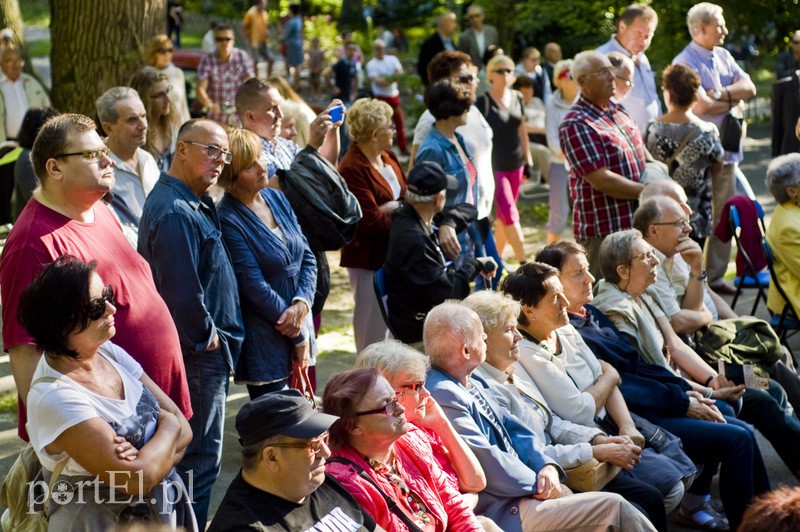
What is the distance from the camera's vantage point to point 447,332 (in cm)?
426

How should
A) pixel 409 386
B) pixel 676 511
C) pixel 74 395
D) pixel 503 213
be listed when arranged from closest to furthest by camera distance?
pixel 74 395, pixel 409 386, pixel 676 511, pixel 503 213

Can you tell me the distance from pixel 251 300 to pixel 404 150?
37.4 ft

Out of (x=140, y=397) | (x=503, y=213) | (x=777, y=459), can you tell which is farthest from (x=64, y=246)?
(x=503, y=213)

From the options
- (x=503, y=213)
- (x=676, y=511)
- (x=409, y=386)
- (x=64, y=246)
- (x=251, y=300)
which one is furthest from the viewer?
(x=503, y=213)

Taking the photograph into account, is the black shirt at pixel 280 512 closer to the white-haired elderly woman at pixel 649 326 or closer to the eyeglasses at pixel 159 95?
the white-haired elderly woman at pixel 649 326

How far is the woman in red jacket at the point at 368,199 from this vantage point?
6184 millimetres

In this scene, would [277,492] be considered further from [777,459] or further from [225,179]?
[777,459]

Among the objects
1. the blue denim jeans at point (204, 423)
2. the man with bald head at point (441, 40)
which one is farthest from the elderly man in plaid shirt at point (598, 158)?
the man with bald head at point (441, 40)

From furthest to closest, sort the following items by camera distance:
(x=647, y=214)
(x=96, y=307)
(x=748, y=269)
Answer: (x=748, y=269) → (x=647, y=214) → (x=96, y=307)

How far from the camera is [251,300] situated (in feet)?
15.2

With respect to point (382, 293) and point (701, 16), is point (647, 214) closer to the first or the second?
point (382, 293)

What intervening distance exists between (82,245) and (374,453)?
120cm

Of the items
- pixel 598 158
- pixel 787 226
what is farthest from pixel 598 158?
pixel 787 226

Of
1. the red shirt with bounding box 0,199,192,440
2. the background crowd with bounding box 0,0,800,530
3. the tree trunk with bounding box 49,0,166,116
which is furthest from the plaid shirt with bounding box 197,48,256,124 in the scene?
the red shirt with bounding box 0,199,192,440
